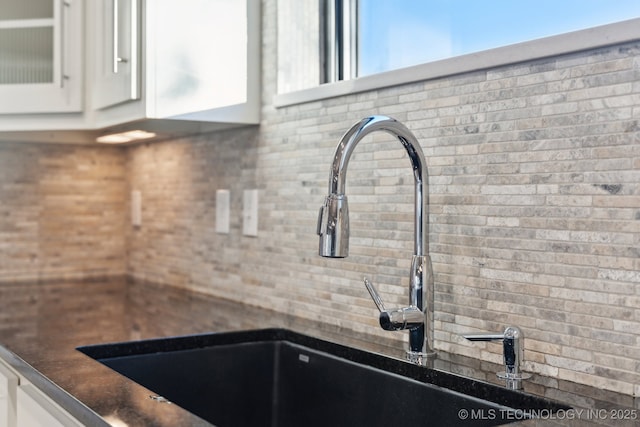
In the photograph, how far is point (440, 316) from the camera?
1.42 meters

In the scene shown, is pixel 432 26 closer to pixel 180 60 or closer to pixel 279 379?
pixel 180 60

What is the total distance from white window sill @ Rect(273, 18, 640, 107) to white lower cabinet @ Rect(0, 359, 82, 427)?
0.90 meters

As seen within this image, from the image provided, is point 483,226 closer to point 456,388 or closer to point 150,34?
point 456,388

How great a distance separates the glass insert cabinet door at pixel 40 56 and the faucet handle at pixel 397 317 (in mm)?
1280

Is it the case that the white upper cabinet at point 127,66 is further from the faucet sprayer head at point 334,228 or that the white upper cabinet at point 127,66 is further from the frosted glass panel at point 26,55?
the faucet sprayer head at point 334,228

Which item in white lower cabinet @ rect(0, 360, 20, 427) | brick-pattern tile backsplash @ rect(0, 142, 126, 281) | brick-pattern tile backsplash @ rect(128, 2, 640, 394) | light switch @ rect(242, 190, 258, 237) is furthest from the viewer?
brick-pattern tile backsplash @ rect(0, 142, 126, 281)

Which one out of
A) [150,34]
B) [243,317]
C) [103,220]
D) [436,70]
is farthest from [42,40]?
[436,70]

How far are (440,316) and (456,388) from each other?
0.79 ft

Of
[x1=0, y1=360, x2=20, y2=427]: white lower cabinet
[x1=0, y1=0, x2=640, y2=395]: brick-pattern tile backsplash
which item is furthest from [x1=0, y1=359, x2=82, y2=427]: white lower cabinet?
[x1=0, y1=0, x2=640, y2=395]: brick-pattern tile backsplash

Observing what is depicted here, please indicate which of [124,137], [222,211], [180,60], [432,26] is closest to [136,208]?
[124,137]

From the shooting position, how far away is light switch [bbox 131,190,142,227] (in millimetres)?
2705

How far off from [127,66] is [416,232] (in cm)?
94

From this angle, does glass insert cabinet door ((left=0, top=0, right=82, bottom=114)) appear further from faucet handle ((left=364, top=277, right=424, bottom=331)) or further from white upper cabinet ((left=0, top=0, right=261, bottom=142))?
faucet handle ((left=364, top=277, right=424, bottom=331))

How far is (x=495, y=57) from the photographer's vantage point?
130cm
